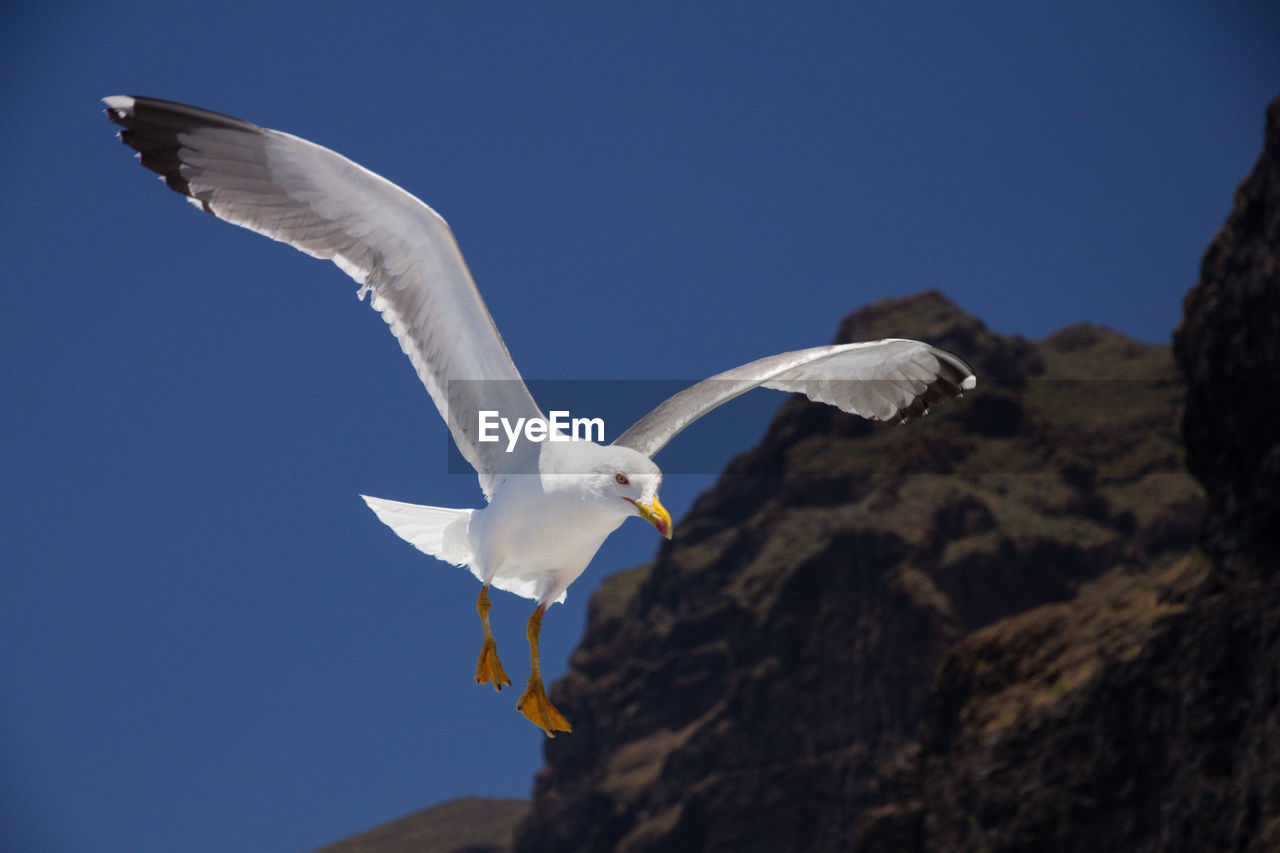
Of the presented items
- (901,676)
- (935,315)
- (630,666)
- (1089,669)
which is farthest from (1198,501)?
(1089,669)

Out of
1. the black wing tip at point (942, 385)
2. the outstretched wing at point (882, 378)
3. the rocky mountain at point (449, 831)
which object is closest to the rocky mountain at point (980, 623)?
the rocky mountain at point (449, 831)

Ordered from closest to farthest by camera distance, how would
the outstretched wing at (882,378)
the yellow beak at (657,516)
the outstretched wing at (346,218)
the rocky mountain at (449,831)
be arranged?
the yellow beak at (657,516)
the outstretched wing at (346,218)
the outstretched wing at (882,378)
the rocky mountain at (449,831)

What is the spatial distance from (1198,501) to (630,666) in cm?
4651

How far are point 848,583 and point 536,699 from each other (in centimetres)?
7563

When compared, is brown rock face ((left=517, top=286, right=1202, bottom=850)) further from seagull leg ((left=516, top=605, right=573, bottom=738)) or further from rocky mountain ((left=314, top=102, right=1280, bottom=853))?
seagull leg ((left=516, top=605, right=573, bottom=738))

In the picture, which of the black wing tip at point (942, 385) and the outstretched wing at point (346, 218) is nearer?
the outstretched wing at point (346, 218)

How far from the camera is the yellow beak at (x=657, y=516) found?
8.91 metres

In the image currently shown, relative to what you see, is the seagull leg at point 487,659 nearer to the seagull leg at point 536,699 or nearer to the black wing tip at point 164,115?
the seagull leg at point 536,699

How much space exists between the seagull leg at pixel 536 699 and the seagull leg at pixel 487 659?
0.26 metres

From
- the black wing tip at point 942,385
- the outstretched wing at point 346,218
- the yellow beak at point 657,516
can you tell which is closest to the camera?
the yellow beak at point 657,516

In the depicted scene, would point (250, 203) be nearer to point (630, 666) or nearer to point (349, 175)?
point (349, 175)

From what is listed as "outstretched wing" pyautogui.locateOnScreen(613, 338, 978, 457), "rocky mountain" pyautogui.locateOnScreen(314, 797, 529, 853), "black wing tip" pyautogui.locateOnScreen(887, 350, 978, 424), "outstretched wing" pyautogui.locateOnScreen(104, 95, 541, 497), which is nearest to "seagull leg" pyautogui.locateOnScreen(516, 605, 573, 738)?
"outstretched wing" pyautogui.locateOnScreen(104, 95, 541, 497)

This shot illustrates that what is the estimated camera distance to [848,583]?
8438 centimetres

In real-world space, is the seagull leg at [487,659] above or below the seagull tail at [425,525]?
below
